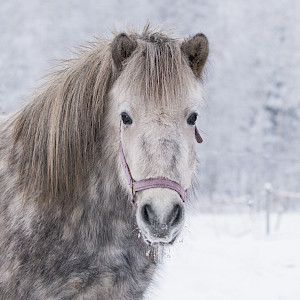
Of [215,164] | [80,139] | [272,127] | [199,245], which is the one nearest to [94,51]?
[80,139]

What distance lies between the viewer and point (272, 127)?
29266mm

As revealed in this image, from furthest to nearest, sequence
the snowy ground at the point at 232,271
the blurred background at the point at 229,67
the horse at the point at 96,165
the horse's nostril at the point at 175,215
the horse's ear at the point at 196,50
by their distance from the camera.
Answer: the blurred background at the point at 229,67, the snowy ground at the point at 232,271, the horse's ear at the point at 196,50, the horse at the point at 96,165, the horse's nostril at the point at 175,215

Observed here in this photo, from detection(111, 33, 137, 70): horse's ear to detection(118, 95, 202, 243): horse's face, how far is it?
0.26 metres

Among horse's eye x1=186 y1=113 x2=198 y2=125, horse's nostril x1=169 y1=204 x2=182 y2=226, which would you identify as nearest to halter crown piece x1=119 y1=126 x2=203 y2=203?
horse's nostril x1=169 y1=204 x2=182 y2=226

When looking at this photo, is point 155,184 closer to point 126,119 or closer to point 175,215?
point 175,215

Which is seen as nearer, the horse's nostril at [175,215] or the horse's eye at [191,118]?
the horse's nostril at [175,215]

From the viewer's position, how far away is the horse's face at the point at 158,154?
2.65 meters

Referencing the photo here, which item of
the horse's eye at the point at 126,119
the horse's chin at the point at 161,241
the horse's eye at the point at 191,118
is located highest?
the horse's eye at the point at 126,119

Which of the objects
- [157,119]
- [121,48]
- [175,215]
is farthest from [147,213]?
[121,48]

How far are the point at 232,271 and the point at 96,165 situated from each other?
4.87m

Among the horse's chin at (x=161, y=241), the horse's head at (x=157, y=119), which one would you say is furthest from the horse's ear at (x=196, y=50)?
the horse's chin at (x=161, y=241)

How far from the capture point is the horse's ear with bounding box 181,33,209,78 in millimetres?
3191

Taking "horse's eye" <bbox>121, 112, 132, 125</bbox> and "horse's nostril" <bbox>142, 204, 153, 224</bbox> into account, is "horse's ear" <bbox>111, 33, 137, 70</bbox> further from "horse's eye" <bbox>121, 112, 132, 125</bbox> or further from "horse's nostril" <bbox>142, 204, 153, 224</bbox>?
"horse's nostril" <bbox>142, 204, 153, 224</bbox>

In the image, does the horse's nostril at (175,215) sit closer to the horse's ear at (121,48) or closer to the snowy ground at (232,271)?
the horse's ear at (121,48)
